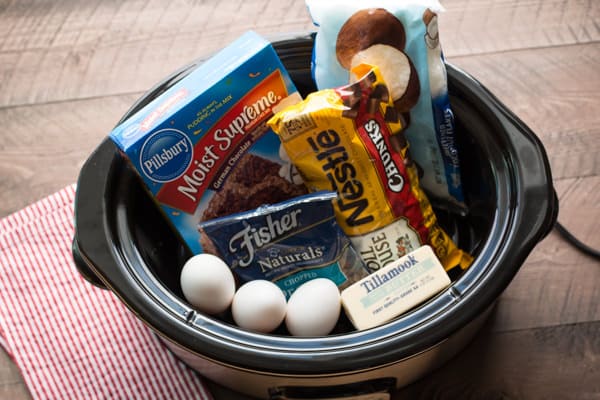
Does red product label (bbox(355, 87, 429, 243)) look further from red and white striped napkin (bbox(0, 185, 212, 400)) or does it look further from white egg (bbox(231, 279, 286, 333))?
red and white striped napkin (bbox(0, 185, 212, 400))

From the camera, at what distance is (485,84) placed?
4.11ft

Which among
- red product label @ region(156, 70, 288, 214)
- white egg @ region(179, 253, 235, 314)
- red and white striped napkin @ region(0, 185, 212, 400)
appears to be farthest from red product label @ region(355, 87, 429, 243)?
red and white striped napkin @ region(0, 185, 212, 400)

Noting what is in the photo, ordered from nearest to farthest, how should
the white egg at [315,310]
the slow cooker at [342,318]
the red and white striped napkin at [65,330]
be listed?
the slow cooker at [342,318], the white egg at [315,310], the red and white striped napkin at [65,330]

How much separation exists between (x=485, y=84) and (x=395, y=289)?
539 mm

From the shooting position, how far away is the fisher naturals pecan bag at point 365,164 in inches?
34.2

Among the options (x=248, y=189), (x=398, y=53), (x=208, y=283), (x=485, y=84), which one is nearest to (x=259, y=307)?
(x=208, y=283)

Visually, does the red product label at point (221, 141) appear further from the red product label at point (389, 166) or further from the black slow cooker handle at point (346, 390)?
the black slow cooker handle at point (346, 390)

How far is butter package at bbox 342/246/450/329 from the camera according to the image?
0.84 m

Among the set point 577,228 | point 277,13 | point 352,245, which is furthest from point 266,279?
point 277,13

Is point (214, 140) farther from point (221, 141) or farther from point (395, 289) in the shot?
point (395, 289)

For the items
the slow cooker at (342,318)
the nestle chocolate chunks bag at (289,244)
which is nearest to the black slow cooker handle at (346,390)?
the slow cooker at (342,318)

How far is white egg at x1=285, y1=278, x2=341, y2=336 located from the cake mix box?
14 cm

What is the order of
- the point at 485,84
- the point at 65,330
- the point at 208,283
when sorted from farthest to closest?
the point at 485,84, the point at 65,330, the point at 208,283

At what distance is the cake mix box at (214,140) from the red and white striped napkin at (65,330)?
22 centimetres
